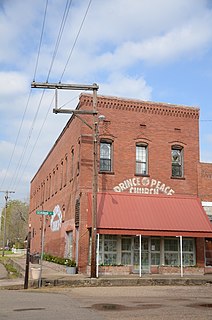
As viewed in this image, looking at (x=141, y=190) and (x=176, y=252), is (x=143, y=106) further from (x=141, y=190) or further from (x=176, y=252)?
(x=176, y=252)

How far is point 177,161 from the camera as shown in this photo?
2688 cm

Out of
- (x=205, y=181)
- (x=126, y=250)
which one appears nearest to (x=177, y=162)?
(x=205, y=181)

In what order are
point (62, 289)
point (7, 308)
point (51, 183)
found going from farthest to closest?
point (51, 183) < point (62, 289) < point (7, 308)

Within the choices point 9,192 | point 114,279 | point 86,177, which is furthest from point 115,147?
point 9,192

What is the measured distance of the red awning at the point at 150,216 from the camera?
22.9 metres

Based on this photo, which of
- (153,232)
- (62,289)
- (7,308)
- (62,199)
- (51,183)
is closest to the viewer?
(7,308)

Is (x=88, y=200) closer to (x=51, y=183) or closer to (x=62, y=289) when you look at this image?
(x=62, y=289)

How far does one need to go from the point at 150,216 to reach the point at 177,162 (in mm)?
4583

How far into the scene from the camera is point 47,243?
125ft

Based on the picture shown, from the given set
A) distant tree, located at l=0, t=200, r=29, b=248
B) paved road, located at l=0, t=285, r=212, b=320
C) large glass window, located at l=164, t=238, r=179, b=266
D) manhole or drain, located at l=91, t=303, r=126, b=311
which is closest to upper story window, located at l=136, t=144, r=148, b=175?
large glass window, located at l=164, t=238, r=179, b=266

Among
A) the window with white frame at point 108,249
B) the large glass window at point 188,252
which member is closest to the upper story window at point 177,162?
the large glass window at point 188,252

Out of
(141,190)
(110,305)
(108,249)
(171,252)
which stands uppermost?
(141,190)

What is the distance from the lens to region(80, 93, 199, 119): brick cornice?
84.1 ft

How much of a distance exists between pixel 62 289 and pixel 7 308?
255 inches
